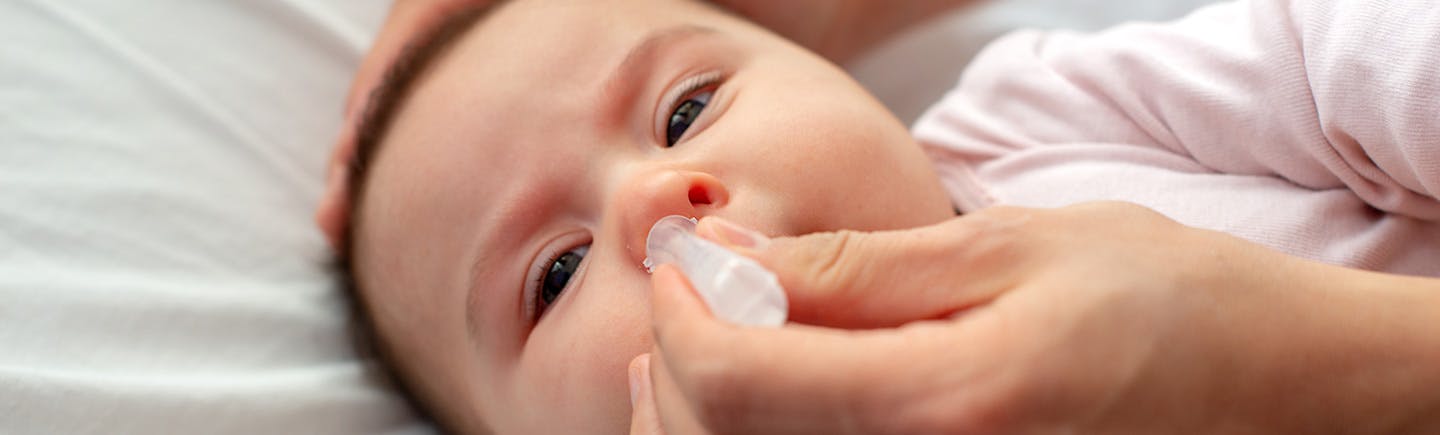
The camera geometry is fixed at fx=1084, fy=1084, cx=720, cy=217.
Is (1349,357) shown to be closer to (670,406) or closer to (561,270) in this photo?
(670,406)

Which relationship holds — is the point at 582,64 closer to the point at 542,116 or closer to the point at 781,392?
the point at 542,116

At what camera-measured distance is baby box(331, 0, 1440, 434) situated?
0.97m

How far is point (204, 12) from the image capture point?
1.51 meters

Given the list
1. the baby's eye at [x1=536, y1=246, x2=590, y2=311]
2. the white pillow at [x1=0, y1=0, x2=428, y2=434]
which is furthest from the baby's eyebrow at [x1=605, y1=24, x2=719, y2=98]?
the white pillow at [x1=0, y1=0, x2=428, y2=434]

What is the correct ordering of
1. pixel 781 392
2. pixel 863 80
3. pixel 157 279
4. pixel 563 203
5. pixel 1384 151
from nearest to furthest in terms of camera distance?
pixel 781 392 → pixel 1384 151 → pixel 563 203 → pixel 157 279 → pixel 863 80

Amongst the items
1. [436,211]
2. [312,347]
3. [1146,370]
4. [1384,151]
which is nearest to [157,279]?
[312,347]

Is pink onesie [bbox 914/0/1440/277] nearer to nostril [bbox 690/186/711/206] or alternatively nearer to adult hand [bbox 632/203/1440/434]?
adult hand [bbox 632/203/1440/434]

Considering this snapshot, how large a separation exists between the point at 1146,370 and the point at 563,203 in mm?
616

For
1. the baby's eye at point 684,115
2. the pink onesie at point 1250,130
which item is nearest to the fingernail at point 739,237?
the baby's eye at point 684,115

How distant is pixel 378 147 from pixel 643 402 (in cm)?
64

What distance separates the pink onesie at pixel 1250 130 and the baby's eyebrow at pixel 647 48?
0.36 meters

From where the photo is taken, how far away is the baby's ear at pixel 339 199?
133cm

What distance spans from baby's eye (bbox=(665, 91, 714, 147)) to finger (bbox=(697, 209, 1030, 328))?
17.2 inches

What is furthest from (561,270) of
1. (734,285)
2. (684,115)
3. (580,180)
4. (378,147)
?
(734,285)
